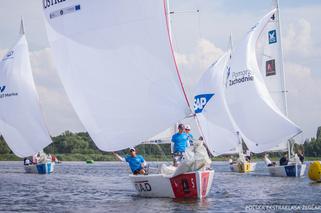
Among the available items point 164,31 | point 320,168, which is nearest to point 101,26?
point 164,31

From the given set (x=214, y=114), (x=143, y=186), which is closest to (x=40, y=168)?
(x=214, y=114)

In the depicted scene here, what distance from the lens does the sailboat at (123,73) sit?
25.4 metres

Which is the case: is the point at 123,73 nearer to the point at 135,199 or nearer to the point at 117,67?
the point at 117,67

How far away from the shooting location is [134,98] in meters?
26.0

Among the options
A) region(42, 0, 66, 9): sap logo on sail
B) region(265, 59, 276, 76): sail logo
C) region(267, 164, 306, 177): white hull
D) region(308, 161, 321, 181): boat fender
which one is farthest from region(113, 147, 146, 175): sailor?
region(265, 59, 276, 76): sail logo

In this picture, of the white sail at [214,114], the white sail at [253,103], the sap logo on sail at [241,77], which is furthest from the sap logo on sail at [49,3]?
the white sail at [214,114]

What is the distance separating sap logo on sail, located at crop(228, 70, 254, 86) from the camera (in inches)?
1828

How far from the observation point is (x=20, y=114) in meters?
50.8

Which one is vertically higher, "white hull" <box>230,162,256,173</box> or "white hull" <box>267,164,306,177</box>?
"white hull" <box>267,164,306,177</box>

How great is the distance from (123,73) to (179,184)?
4954 millimetres

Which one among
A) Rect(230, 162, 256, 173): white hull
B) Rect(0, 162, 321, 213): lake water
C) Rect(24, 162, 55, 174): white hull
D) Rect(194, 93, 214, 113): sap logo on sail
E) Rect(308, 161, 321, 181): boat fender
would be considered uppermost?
Rect(194, 93, 214, 113): sap logo on sail

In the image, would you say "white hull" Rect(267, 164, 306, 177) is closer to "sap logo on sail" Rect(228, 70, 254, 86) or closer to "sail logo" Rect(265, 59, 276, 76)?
"sap logo on sail" Rect(228, 70, 254, 86)

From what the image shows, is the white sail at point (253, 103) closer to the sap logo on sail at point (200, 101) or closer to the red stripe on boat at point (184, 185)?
the sap logo on sail at point (200, 101)

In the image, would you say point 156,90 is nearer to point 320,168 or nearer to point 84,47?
point 84,47
